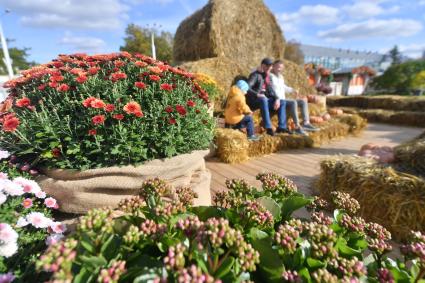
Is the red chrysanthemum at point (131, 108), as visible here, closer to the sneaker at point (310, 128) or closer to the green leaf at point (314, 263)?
the green leaf at point (314, 263)

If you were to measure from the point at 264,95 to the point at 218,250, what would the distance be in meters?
4.45

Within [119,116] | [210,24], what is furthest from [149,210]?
[210,24]

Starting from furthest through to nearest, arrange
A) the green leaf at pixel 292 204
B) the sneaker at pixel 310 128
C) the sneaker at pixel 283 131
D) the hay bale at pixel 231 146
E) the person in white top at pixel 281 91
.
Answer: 1. the sneaker at pixel 310 128
2. the sneaker at pixel 283 131
3. the person in white top at pixel 281 91
4. the hay bale at pixel 231 146
5. the green leaf at pixel 292 204

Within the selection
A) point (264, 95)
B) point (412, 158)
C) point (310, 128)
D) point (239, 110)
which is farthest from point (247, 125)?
point (412, 158)

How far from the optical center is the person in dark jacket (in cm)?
485

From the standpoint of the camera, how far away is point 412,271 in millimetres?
794

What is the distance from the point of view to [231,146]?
405cm

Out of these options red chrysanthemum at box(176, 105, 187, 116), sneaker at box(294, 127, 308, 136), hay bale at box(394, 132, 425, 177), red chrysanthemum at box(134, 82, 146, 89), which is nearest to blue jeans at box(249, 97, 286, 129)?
sneaker at box(294, 127, 308, 136)

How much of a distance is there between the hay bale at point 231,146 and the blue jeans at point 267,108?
89 cm

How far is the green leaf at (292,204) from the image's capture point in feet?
3.60

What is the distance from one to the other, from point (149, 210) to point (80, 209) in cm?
86

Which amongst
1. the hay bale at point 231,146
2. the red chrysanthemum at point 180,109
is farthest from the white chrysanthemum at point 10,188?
the hay bale at point 231,146

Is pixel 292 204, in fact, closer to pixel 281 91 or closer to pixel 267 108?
pixel 267 108

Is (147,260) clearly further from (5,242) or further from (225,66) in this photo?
(225,66)
